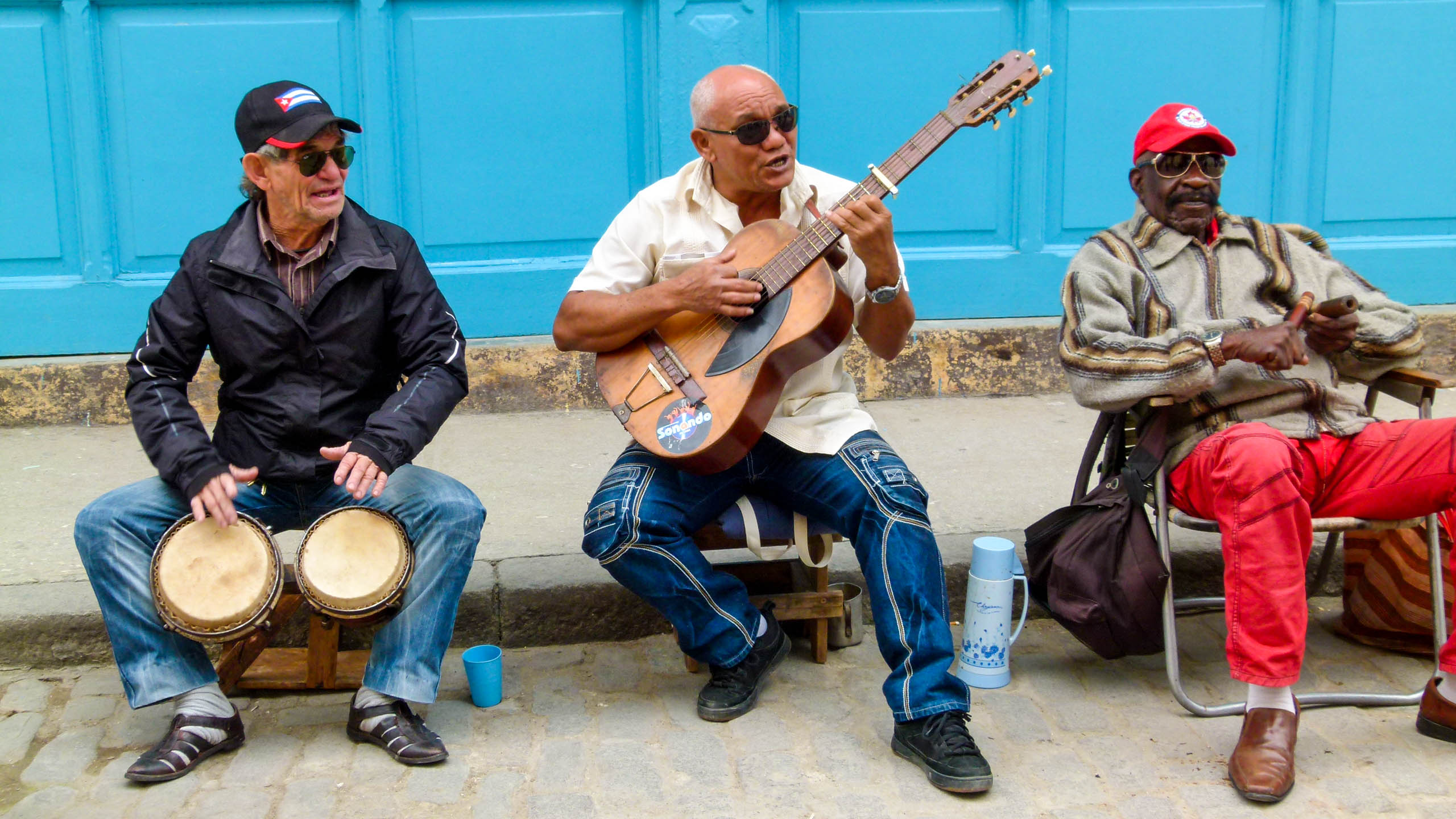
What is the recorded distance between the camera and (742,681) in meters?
3.24

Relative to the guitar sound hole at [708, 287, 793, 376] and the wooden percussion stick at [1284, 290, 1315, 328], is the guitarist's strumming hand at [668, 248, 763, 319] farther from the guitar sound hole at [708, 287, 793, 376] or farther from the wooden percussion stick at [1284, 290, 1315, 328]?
the wooden percussion stick at [1284, 290, 1315, 328]

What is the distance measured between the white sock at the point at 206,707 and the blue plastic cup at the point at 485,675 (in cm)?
55

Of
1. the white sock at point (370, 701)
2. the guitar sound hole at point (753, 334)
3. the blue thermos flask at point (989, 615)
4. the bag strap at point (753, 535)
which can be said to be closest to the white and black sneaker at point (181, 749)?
Answer: the white sock at point (370, 701)

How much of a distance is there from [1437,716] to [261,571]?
2.67 m

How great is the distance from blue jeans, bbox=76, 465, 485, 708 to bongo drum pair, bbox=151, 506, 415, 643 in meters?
0.08

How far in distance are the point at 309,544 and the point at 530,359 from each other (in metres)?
2.47

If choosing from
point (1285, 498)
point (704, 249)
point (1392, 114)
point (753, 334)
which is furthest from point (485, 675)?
point (1392, 114)

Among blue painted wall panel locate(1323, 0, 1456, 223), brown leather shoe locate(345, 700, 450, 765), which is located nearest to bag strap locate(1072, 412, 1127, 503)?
brown leather shoe locate(345, 700, 450, 765)

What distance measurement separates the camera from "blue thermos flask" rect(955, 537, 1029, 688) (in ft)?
10.8

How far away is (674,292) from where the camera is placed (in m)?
3.18

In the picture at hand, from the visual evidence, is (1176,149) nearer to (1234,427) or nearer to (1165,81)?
(1234,427)

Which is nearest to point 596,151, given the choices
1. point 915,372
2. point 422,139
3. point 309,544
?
point 422,139

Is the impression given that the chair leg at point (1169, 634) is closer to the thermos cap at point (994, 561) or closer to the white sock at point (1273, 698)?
the white sock at point (1273, 698)

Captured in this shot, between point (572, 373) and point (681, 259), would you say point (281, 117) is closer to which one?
point (681, 259)
